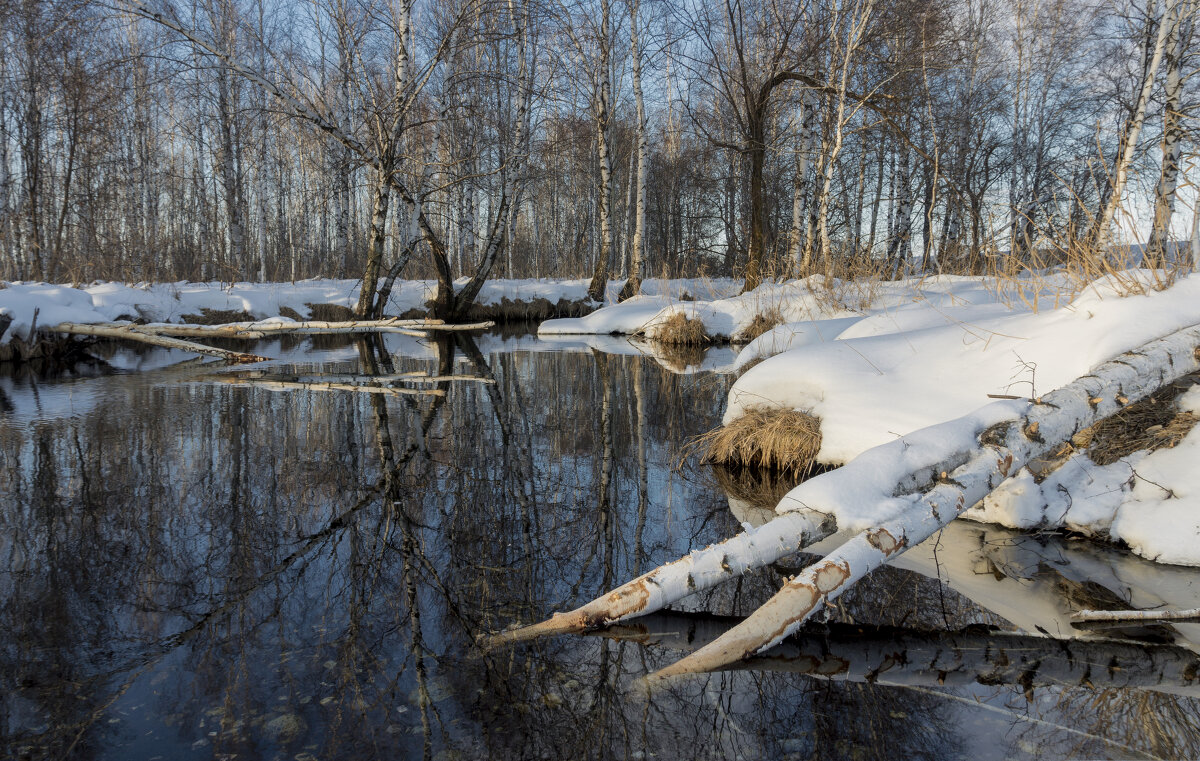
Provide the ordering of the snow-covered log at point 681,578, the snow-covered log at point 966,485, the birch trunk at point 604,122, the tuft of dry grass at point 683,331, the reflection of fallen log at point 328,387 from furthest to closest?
1. the birch trunk at point 604,122
2. the tuft of dry grass at point 683,331
3. the reflection of fallen log at point 328,387
4. the snow-covered log at point 681,578
5. the snow-covered log at point 966,485

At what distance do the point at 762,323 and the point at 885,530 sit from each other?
7793 millimetres

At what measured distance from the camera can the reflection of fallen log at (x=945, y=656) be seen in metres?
1.81

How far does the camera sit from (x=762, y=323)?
9.48 m

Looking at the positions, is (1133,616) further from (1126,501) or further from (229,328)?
(229,328)

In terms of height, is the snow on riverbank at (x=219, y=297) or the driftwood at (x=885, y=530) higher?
the snow on riverbank at (x=219, y=297)

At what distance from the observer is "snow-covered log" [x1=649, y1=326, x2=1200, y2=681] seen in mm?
1756

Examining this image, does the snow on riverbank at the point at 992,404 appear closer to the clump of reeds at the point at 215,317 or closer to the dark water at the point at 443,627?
the dark water at the point at 443,627

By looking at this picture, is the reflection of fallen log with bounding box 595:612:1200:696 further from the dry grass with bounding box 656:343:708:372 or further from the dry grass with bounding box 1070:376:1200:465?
the dry grass with bounding box 656:343:708:372

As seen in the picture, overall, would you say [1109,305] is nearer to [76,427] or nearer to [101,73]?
[76,427]

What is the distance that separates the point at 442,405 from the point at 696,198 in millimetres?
22152

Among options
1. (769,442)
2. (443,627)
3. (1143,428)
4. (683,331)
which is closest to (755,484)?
(769,442)

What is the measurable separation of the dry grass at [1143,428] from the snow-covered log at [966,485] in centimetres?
33

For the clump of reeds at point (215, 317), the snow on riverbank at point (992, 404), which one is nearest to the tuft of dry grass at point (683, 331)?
the snow on riverbank at point (992, 404)

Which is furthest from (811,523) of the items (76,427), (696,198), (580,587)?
(696,198)
